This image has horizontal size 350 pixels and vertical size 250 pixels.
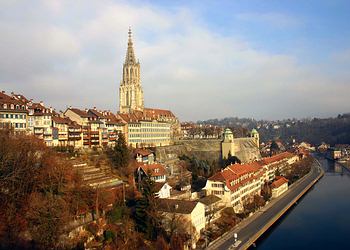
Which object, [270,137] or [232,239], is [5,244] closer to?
[232,239]

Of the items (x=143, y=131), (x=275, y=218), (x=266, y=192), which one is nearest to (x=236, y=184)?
(x=275, y=218)

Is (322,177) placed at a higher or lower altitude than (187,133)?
lower

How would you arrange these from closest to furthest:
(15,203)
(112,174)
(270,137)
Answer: (15,203) < (112,174) < (270,137)

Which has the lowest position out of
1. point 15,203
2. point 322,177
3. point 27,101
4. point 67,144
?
point 322,177

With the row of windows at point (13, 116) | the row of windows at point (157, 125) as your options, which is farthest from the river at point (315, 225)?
the row of windows at point (13, 116)

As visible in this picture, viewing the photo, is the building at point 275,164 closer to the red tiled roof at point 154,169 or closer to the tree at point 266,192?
the tree at point 266,192

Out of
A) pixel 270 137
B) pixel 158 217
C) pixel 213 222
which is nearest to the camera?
pixel 158 217

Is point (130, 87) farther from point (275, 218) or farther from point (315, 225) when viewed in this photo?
point (315, 225)

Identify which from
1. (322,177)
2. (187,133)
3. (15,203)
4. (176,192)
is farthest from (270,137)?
(15,203)
